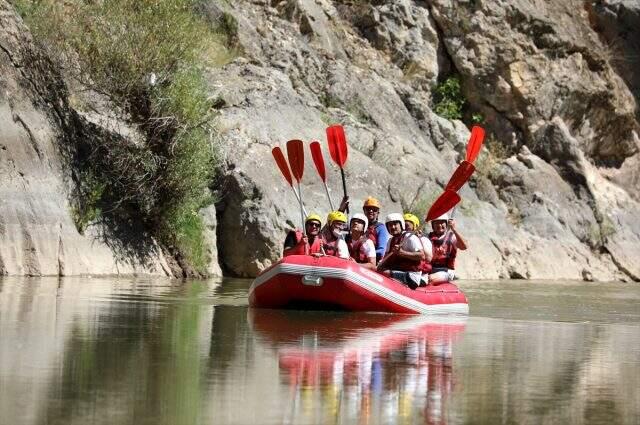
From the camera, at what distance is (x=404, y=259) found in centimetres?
1641

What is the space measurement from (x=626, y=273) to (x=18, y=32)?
16.1 meters

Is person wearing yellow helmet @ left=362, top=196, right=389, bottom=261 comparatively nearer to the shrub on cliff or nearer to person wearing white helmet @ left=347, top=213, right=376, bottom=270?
person wearing white helmet @ left=347, top=213, right=376, bottom=270

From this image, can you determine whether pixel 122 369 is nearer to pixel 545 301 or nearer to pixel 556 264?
pixel 545 301

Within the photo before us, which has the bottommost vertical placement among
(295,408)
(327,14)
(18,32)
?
(295,408)

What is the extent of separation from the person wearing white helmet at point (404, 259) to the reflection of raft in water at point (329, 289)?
0.23 metres

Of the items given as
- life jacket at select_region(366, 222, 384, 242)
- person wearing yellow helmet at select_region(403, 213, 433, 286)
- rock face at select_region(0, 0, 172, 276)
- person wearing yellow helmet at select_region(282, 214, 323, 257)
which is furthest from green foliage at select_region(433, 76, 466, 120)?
person wearing yellow helmet at select_region(282, 214, 323, 257)

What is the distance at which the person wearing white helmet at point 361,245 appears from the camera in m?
16.5

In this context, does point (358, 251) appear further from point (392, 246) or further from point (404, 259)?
point (404, 259)

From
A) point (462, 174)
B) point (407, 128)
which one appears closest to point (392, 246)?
point (462, 174)

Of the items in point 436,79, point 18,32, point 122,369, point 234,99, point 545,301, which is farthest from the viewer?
point 436,79

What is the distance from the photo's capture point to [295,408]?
7859 mm

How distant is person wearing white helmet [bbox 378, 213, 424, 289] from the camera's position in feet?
53.3

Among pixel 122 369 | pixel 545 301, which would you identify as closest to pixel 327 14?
pixel 545 301

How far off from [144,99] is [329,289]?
26.0ft
